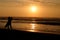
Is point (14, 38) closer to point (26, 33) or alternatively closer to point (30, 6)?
point (26, 33)

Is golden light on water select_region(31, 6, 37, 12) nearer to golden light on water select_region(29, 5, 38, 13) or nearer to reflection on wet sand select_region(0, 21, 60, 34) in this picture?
golden light on water select_region(29, 5, 38, 13)

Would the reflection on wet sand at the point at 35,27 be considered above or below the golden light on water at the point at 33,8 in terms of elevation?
below

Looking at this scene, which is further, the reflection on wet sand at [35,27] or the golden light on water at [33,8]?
the golden light on water at [33,8]

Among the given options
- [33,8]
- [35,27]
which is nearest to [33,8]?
[33,8]

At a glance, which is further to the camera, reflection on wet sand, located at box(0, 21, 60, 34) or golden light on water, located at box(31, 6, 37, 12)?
golden light on water, located at box(31, 6, 37, 12)

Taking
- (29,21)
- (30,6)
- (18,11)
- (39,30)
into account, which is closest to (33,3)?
(30,6)

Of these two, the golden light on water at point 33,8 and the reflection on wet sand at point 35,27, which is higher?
the golden light on water at point 33,8

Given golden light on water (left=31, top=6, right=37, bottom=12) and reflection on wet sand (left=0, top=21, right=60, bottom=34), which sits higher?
golden light on water (left=31, top=6, right=37, bottom=12)

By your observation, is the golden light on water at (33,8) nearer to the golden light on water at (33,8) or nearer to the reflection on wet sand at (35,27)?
the golden light on water at (33,8)

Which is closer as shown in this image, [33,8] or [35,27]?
[35,27]

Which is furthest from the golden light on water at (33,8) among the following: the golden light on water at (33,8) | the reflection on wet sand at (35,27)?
the reflection on wet sand at (35,27)

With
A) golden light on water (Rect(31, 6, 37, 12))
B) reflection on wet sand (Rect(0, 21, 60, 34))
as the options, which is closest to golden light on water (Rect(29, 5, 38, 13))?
golden light on water (Rect(31, 6, 37, 12))

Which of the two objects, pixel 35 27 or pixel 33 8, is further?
pixel 33 8

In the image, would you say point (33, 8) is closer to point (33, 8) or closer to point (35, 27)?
point (33, 8)
